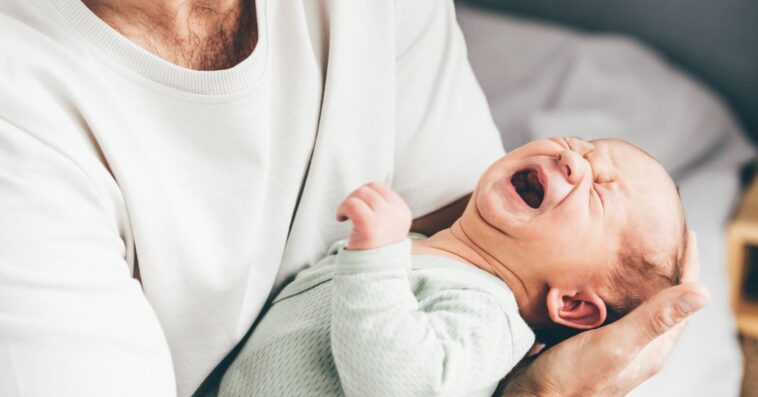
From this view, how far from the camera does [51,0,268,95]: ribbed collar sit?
78 cm

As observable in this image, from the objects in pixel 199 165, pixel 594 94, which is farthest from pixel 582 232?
pixel 594 94

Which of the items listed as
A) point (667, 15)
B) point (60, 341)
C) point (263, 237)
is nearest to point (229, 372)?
point (263, 237)

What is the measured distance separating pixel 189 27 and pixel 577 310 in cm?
60

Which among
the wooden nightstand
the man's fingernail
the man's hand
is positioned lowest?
the wooden nightstand

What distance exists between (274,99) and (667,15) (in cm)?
153

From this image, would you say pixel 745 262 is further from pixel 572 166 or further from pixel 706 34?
pixel 572 166

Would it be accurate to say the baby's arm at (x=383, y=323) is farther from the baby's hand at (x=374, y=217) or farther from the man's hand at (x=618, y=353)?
the man's hand at (x=618, y=353)

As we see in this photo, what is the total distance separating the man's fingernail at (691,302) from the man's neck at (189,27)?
58cm

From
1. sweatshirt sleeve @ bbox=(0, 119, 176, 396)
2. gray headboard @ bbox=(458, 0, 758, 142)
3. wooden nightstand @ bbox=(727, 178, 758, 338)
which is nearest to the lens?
sweatshirt sleeve @ bbox=(0, 119, 176, 396)

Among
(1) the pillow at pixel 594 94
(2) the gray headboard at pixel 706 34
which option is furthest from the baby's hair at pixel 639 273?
(2) the gray headboard at pixel 706 34

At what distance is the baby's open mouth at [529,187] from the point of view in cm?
106

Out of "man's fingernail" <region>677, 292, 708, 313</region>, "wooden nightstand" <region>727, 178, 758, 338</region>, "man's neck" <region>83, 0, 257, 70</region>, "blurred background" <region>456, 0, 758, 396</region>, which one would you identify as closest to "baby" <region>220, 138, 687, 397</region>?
"man's fingernail" <region>677, 292, 708, 313</region>

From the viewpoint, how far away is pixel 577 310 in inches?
39.5

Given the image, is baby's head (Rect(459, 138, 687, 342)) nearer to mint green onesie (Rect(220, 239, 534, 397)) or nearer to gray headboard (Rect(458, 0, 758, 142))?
mint green onesie (Rect(220, 239, 534, 397))
